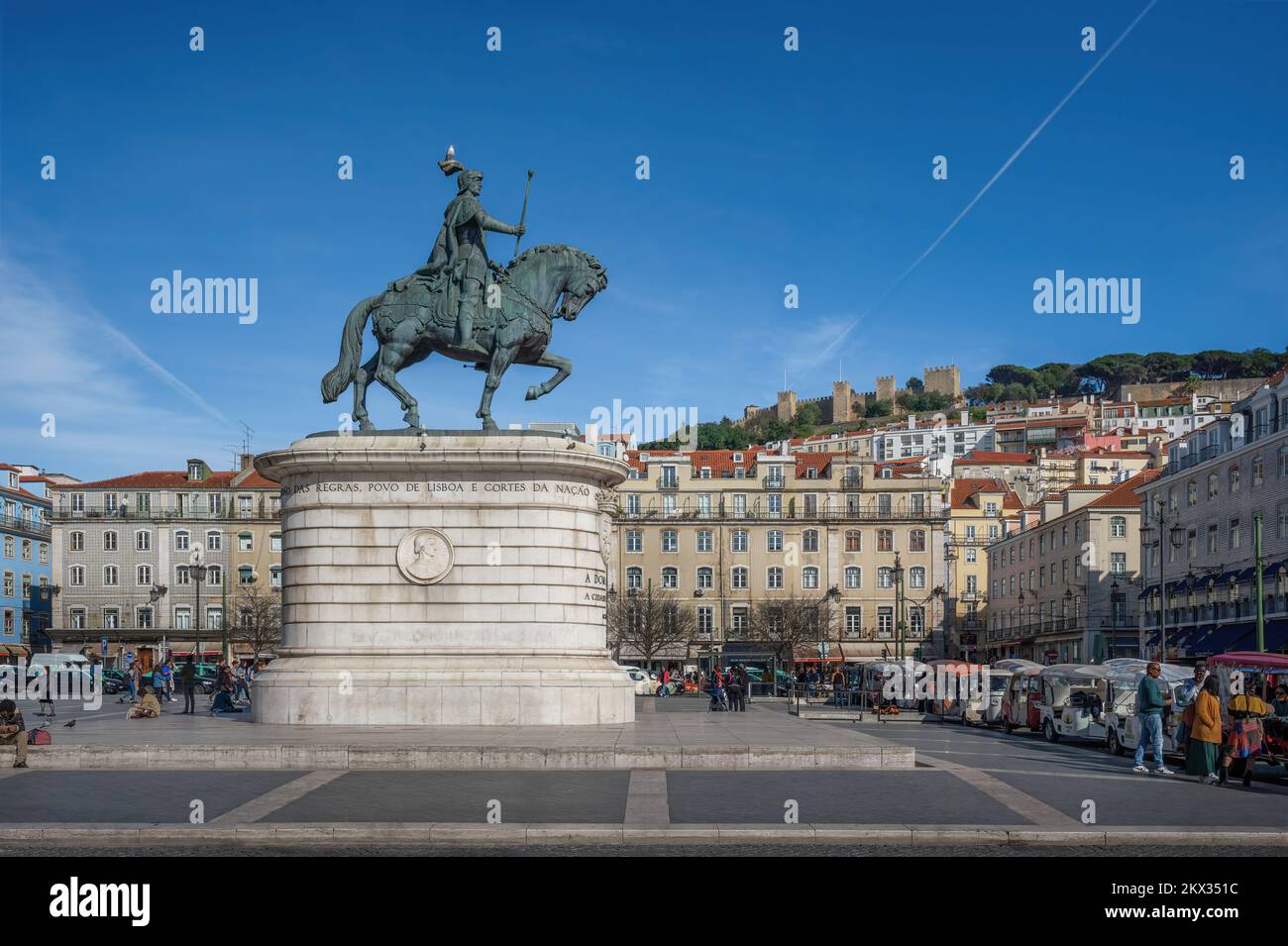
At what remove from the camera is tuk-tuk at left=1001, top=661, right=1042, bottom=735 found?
38.2 meters

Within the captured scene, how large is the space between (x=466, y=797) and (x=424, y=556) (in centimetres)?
1031

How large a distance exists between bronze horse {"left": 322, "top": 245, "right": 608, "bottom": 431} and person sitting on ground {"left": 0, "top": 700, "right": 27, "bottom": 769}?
355 inches

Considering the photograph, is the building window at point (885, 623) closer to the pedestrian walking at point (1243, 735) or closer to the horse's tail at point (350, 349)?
the horse's tail at point (350, 349)

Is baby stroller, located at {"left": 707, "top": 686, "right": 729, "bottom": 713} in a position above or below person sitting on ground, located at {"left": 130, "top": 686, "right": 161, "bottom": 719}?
below

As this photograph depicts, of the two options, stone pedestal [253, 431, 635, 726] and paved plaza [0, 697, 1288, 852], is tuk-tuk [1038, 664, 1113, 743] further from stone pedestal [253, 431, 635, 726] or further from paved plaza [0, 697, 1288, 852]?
stone pedestal [253, 431, 635, 726]

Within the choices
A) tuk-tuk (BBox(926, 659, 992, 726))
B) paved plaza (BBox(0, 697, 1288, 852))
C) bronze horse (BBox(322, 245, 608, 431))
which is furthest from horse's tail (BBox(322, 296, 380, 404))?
tuk-tuk (BBox(926, 659, 992, 726))

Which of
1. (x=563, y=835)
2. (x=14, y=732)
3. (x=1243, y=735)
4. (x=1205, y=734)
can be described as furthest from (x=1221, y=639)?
(x=563, y=835)

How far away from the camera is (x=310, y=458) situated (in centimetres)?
2747

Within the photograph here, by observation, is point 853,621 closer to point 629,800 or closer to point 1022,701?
point 1022,701

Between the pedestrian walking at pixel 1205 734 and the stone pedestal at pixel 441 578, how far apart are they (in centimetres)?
1080
